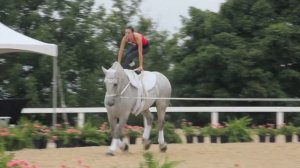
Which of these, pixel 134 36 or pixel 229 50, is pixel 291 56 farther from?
pixel 134 36

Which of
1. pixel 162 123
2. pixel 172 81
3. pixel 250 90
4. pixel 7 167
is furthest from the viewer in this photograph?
pixel 172 81

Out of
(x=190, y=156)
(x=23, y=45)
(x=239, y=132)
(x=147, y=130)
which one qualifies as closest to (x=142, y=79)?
(x=147, y=130)

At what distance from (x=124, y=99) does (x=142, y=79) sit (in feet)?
2.30

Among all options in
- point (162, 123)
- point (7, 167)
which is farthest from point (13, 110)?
point (7, 167)

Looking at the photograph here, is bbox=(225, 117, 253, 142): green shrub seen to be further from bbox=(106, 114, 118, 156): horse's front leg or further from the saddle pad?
bbox=(106, 114, 118, 156): horse's front leg

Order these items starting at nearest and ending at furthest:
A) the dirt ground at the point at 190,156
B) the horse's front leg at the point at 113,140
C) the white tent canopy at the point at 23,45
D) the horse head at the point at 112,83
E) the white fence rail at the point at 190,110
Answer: the dirt ground at the point at 190,156
the horse head at the point at 112,83
the horse's front leg at the point at 113,140
the white tent canopy at the point at 23,45
the white fence rail at the point at 190,110

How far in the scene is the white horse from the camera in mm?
13312

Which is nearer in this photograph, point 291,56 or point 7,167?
point 7,167

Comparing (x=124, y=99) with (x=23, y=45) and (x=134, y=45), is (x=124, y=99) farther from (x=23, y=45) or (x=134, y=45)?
(x=23, y=45)

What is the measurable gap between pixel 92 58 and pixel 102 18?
1.90 metres

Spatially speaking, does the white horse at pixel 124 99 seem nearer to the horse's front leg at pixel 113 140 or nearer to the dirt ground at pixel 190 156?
the horse's front leg at pixel 113 140

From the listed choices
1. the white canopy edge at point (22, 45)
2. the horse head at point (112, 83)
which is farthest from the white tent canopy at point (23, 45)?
the horse head at point (112, 83)

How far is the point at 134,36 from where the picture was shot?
1401 centimetres

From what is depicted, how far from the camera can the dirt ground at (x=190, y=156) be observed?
12.0 m
